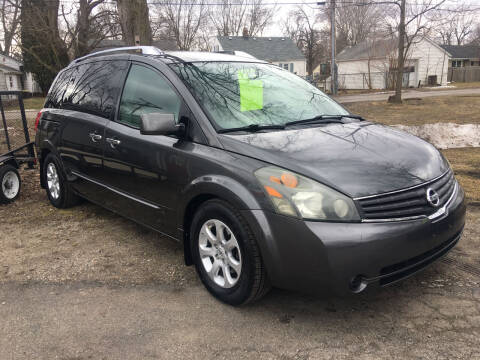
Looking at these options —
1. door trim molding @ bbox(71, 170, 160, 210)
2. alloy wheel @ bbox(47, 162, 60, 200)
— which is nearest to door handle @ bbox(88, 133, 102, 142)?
door trim molding @ bbox(71, 170, 160, 210)

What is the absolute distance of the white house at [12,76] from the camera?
1506 inches

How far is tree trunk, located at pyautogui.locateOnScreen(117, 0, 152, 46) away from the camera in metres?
11.3

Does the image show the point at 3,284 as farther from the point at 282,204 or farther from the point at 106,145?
the point at 282,204

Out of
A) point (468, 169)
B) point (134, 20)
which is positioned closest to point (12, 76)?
point (134, 20)

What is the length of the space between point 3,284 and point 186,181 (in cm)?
185

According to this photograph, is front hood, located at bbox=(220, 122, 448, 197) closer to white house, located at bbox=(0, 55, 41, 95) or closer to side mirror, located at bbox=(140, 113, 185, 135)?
side mirror, located at bbox=(140, 113, 185, 135)

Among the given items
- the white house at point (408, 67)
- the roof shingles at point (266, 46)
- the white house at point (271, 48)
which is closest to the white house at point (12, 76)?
the white house at point (271, 48)

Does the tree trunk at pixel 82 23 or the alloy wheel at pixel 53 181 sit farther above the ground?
the tree trunk at pixel 82 23

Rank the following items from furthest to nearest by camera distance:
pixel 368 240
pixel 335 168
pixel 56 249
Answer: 1. pixel 56 249
2. pixel 335 168
3. pixel 368 240

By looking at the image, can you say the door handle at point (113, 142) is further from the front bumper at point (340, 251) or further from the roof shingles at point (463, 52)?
the roof shingles at point (463, 52)

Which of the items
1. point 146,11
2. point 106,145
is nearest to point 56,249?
point 106,145

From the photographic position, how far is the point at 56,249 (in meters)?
4.25

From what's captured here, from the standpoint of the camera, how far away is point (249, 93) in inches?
141

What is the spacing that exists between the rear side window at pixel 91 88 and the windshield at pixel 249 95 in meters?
0.83
